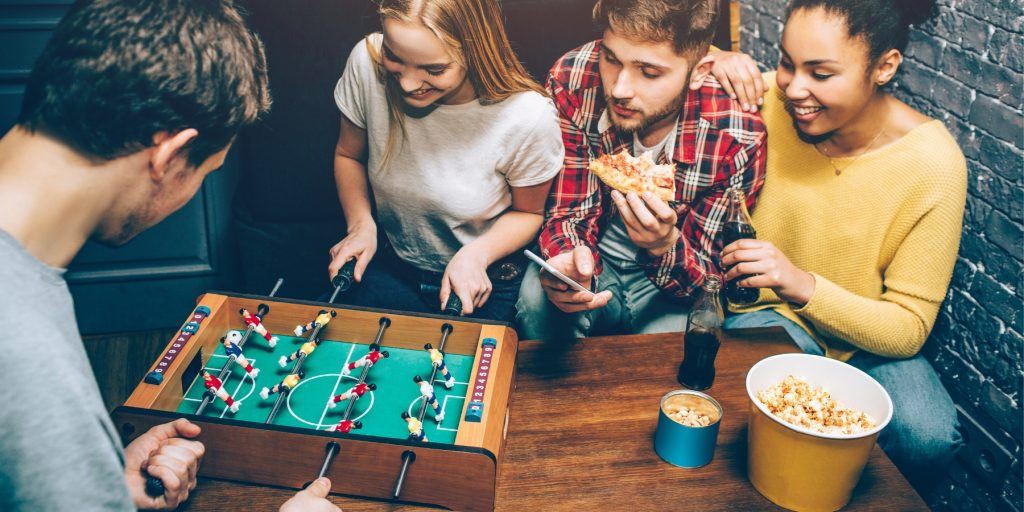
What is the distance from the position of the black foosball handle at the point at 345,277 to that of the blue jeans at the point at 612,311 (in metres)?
0.49

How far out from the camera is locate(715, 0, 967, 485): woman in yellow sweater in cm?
183

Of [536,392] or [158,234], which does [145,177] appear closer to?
[536,392]

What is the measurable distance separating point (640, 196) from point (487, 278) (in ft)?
1.65

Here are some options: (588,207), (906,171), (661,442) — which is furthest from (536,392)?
(906,171)

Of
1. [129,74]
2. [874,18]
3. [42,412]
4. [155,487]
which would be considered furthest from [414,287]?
[874,18]

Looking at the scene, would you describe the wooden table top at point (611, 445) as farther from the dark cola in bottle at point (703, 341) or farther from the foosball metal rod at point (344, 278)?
the foosball metal rod at point (344, 278)

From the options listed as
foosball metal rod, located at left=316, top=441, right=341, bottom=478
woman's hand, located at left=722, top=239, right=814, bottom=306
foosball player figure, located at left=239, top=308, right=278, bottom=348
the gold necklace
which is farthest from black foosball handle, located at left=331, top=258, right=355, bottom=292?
the gold necklace

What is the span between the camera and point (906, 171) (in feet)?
6.10

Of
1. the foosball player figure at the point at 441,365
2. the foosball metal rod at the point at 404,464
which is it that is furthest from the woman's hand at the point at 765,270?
the foosball metal rod at the point at 404,464

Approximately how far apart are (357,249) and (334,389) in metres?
0.64

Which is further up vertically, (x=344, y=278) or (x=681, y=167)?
(x=681, y=167)

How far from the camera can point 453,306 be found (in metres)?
1.91

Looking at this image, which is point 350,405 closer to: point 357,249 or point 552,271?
point 552,271

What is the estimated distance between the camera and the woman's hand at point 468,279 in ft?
6.37
